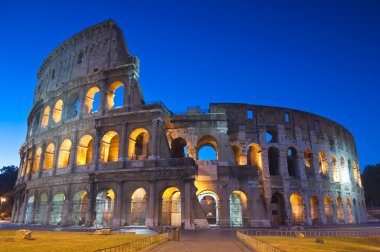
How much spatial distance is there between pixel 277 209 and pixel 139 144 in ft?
49.1

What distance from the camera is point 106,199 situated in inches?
934

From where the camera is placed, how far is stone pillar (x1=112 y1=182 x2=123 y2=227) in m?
21.0

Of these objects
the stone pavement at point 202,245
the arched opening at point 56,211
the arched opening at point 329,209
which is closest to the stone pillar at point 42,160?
the arched opening at point 56,211

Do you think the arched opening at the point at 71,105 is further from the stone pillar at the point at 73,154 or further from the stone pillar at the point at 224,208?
the stone pillar at the point at 224,208

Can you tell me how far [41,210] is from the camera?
1011 inches

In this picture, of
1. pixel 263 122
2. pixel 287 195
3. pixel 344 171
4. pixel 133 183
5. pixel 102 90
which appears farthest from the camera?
pixel 344 171

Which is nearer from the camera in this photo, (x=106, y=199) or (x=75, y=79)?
(x=106, y=199)

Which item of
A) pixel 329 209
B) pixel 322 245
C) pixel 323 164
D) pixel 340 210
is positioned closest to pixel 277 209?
pixel 329 209

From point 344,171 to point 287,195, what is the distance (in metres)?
10.7

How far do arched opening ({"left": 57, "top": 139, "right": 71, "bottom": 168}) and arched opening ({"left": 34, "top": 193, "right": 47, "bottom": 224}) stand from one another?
135 inches

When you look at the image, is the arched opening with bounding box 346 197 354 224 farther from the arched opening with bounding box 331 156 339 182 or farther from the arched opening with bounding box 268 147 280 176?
the arched opening with bounding box 268 147 280 176

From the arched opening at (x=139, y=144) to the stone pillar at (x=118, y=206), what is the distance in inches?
101

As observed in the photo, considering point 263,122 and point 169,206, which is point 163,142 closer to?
point 169,206

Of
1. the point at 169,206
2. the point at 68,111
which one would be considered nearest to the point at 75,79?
the point at 68,111
